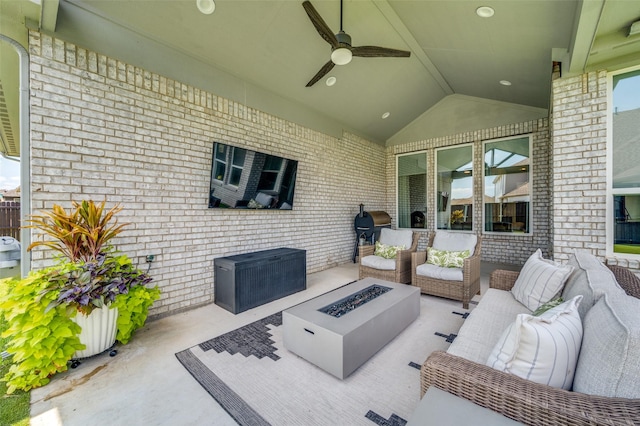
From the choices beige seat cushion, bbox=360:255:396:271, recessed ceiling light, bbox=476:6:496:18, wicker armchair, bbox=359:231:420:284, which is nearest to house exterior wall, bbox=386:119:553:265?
wicker armchair, bbox=359:231:420:284

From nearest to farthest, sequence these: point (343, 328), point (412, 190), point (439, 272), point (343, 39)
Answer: point (343, 328), point (343, 39), point (439, 272), point (412, 190)

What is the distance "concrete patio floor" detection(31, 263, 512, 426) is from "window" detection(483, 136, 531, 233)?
21.1 ft

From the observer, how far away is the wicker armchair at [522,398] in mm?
863

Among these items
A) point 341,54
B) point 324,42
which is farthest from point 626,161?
point 324,42

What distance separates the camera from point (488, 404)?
1100 mm

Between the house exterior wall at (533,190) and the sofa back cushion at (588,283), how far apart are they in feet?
11.4

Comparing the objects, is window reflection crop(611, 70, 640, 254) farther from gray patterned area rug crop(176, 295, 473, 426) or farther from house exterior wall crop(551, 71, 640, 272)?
gray patterned area rug crop(176, 295, 473, 426)

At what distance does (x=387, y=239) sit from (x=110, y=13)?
4773 millimetres

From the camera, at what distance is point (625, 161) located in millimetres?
3170

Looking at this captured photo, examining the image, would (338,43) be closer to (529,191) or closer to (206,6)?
(206,6)

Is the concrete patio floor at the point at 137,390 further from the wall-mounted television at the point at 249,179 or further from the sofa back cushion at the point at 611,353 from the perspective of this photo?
the sofa back cushion at the point at 611,353

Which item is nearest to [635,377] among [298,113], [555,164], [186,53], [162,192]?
[555,164]

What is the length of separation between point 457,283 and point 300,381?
2.60 m

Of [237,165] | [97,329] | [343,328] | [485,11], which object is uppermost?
[485,11]
